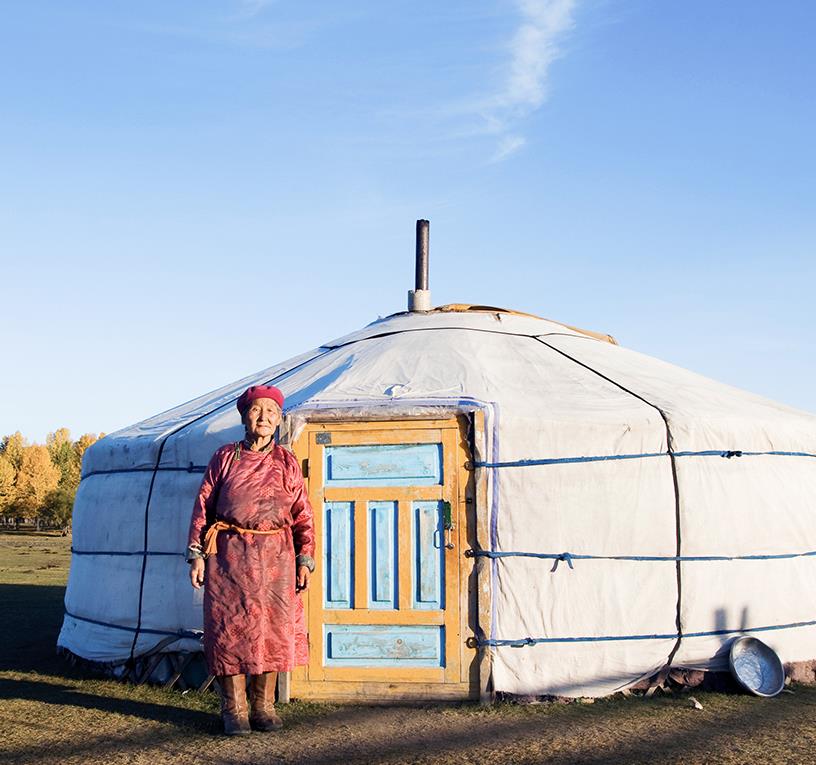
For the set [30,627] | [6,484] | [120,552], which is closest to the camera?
[120,552]

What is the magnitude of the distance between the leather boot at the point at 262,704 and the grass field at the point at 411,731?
71mm

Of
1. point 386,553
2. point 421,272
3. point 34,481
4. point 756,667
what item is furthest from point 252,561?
point 34,481

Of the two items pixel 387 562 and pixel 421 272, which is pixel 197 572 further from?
pixel 421 272


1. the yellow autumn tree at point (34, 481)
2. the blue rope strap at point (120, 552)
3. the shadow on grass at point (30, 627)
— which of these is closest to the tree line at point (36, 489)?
the yellow autumn tree at point (34, 481)

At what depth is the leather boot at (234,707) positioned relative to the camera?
Result: 4523mm

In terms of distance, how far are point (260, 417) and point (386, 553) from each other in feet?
4.19

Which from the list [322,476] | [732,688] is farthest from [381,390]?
[732,688]

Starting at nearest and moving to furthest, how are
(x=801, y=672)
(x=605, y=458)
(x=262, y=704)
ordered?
(x=262, y=704) < (x=605, y=458) < (x=801, y=672)

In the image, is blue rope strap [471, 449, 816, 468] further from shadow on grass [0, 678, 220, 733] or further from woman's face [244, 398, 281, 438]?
shadow on grass [0, 678, 220, 733]

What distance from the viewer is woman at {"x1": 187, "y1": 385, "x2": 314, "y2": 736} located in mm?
4484

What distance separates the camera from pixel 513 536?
5484 mm

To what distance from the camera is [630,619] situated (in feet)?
18.1

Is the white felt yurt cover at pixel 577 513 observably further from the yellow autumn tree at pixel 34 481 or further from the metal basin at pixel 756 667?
the yellow autumn tree at pixel 34 481

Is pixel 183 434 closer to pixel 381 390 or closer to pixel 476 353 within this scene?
pixel 381 390
